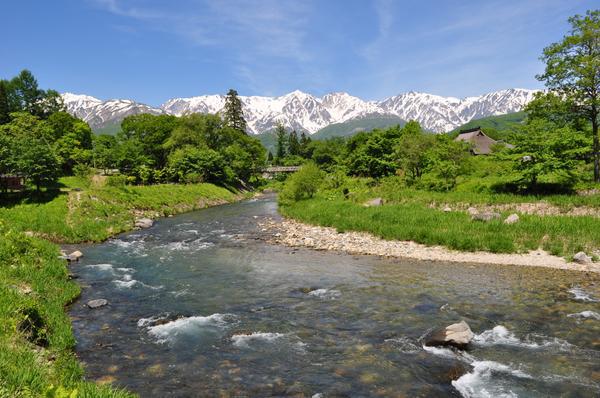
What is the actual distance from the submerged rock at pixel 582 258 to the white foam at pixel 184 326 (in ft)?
63.4

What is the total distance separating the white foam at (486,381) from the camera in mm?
9438

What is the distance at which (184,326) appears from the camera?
13930 millimetres

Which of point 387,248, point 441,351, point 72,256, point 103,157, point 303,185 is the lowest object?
point 72,256

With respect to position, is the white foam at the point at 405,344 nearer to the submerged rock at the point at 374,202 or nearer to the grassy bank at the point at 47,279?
the grassy bank at the point at 47,279

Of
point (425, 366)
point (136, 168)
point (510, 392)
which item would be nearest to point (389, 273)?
point (425, 366)

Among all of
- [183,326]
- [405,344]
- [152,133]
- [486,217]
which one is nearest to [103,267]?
[183,326]

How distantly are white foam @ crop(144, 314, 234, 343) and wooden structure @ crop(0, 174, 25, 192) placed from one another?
3800 cm

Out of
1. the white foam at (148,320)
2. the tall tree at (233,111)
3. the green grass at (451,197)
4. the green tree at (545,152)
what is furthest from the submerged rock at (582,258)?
the tall tree at (233,111)

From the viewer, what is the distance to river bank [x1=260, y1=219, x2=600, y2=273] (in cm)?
2148

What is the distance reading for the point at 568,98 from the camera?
111 feet

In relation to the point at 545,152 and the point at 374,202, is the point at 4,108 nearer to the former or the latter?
the point at 374,202

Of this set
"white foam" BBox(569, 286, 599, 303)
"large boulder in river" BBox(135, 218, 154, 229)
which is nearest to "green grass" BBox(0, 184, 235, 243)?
"large boulder in river" BBox(135, 218, 154, 229)

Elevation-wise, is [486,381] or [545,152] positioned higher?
[545,152]

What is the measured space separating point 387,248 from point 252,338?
15539mm
